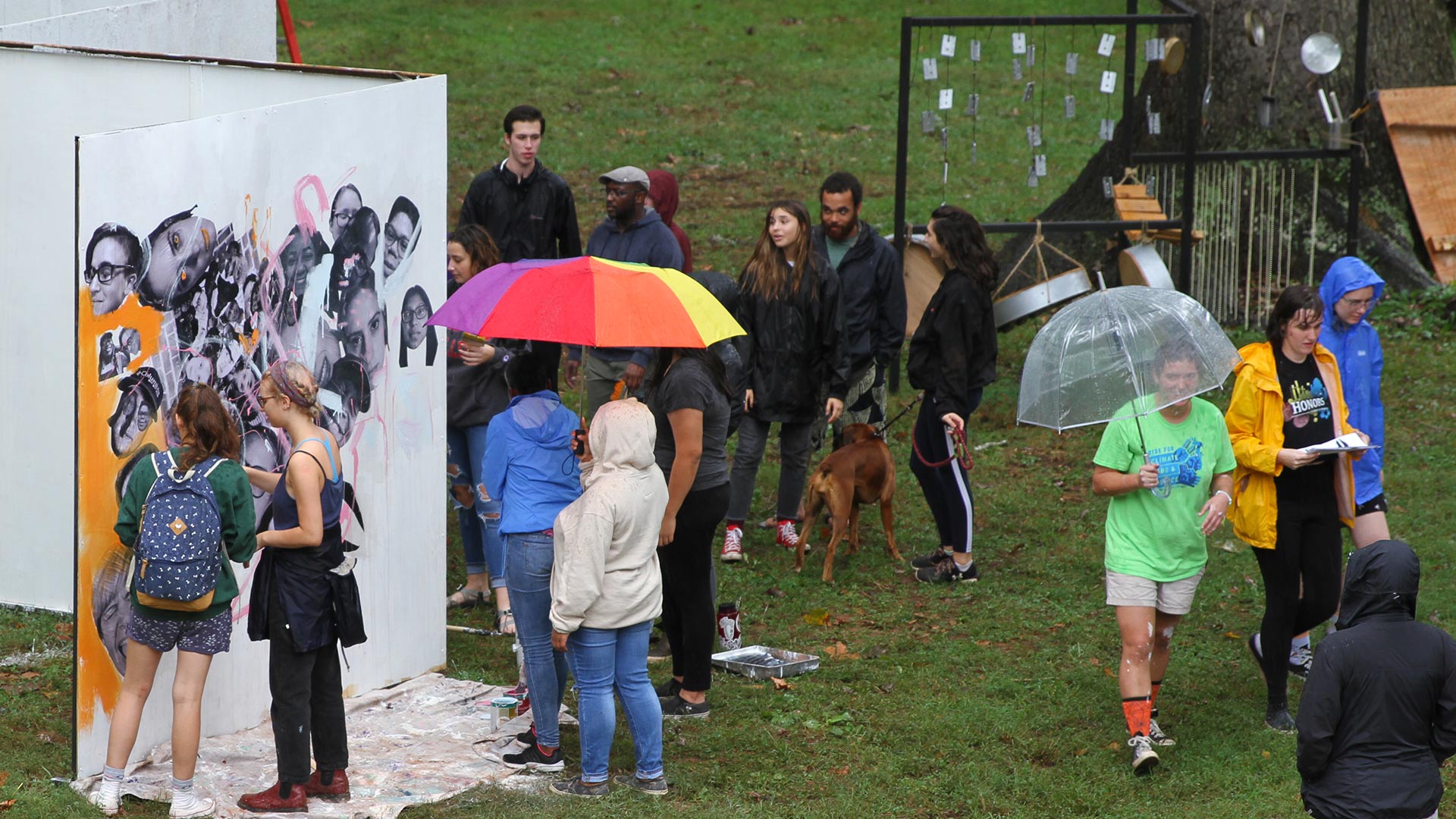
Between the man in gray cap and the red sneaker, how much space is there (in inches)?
122

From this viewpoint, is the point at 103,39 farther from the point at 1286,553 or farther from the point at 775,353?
the point at 1286,553

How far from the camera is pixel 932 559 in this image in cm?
835

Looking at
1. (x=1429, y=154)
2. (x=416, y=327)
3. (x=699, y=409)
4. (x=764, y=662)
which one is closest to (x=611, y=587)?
(x=699, y=409)

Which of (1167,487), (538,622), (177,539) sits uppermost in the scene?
(1167,487)

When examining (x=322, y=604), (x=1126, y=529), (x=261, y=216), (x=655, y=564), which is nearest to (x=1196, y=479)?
(x=1126, y=529)

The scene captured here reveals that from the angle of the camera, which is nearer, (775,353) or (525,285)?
(525,285)

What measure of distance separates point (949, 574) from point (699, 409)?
9.29 feet

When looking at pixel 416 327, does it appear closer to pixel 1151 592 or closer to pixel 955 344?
pixel 955 344

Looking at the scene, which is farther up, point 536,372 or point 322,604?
point 536,372

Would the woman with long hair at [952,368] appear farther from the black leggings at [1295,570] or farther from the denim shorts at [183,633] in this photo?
the denim shorts at [183,633]

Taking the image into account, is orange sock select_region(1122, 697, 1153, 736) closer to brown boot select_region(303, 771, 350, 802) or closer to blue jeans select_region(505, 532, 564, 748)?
blue jeans select_region(505, 532, 564, 748)

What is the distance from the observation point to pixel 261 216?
19.2 feet

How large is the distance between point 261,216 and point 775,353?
3237 mm

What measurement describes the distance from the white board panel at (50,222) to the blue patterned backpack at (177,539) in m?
2.69
